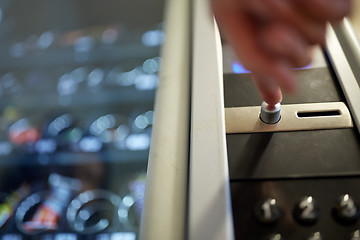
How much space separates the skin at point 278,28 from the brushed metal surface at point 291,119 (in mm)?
208

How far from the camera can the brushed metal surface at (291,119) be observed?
19.2 inches

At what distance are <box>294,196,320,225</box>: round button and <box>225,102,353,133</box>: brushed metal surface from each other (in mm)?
101

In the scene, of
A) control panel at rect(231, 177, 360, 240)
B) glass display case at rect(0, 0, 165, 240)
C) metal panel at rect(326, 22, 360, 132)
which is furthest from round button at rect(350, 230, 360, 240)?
glass display case at rect(0, 0, 165, 240)

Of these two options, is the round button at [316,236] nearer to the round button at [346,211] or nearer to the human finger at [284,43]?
the round button at [346,211]

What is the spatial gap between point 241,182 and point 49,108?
0.62 meters

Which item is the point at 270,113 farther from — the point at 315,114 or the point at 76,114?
the point at 76,114

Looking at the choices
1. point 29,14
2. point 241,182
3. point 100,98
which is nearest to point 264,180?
point 241,182

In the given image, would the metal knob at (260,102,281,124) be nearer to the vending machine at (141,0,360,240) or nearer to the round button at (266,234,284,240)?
the vending machine at (141,0,360,240)

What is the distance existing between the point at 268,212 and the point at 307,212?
0.13 ft

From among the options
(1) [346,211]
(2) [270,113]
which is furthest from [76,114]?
(1) [346,211]

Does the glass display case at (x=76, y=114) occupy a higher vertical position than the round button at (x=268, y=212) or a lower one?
higher

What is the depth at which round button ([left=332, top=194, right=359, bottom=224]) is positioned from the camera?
41cm

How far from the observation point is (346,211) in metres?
0.41

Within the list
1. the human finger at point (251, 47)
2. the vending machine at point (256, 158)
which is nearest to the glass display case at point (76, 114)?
the vending machine at point (256, 158)
